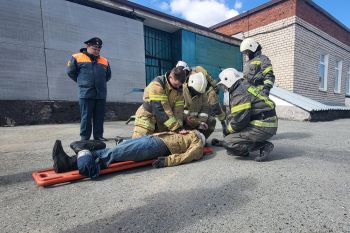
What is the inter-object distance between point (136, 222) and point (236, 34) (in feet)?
44.8

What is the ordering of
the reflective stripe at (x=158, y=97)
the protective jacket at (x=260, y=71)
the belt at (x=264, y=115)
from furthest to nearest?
the protective jacket at (x=260, y=71)
the reflective stripe at (x=158, y=97)
the belt at (x=264, y=115)

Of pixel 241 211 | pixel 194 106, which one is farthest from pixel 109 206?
pixel 194 106

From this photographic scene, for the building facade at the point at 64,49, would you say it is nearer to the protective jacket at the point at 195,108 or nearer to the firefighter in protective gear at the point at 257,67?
the protective jacket at the point at 195,108

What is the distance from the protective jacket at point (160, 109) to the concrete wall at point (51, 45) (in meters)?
4.35

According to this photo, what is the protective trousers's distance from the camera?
2969 millimetres

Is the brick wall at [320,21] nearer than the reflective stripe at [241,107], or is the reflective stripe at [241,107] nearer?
the reflective stripe at [241,107]

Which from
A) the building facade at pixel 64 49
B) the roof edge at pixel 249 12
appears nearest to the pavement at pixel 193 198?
the building facade at pixel 64 49

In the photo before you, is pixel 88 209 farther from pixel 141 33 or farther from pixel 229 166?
pixel 141 33

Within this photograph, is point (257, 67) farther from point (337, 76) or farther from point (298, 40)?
point (337, 76)

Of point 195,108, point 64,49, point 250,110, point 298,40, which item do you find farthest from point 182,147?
point 298,40

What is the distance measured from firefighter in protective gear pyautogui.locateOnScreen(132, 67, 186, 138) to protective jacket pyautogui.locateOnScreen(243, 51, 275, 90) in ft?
5.71

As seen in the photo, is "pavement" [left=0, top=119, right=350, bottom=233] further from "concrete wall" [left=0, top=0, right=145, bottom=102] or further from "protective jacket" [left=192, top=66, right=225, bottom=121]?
"concrete wall" [left=0, top=0, right=145, bottom=102]

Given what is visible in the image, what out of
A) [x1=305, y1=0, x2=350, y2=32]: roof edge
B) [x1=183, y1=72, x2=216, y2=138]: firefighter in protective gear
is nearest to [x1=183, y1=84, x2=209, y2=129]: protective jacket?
[x1=183, y1=72, x2=216, y2=138]: firefighter in protective gear

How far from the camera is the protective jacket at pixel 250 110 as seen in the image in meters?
2.89
